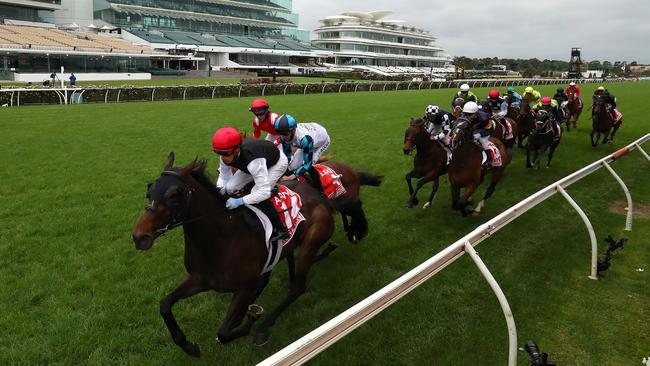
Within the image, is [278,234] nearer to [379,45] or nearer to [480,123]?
[480,123]

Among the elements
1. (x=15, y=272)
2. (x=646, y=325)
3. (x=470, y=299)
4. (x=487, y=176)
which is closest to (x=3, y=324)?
(x=15, y=272)

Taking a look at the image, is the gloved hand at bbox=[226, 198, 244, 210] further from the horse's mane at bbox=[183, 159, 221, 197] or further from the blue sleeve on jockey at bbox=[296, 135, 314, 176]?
the blue sleeve on jockey at bbox=[296, 135, 314, 176]

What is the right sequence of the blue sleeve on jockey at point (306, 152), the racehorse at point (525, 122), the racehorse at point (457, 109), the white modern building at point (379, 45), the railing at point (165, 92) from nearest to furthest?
the blue sleeve on jockey at point (306, 152) < the racehorse at point (457, 109) < the racehorse at point (525, 122) < the railing at point (165, 92) < the white modern building at point (379, 45)

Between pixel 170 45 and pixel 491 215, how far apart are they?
55.4 metres

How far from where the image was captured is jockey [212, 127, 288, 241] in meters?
3.33

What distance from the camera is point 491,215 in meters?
6.79

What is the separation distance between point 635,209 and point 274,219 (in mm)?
6150

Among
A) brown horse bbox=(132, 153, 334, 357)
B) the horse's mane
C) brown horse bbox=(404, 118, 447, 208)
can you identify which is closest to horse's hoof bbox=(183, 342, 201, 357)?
brown horse bbox=(132, 153, 334, 357)

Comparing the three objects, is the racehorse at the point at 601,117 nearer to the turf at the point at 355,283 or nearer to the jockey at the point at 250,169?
the turf at the point at 355,283

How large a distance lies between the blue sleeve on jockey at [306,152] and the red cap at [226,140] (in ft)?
4.58

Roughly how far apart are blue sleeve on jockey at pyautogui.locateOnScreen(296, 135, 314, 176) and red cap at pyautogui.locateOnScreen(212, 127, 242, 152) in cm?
140

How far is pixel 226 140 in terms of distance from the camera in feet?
10.8

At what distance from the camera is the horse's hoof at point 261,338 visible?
3518 mm

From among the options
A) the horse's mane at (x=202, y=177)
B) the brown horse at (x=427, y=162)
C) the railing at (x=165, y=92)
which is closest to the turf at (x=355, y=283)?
the brown horse at (x=427, y=162)
